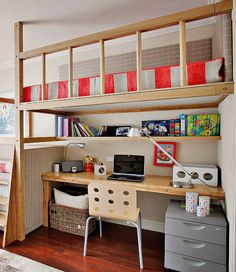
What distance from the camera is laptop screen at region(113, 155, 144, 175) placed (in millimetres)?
2340

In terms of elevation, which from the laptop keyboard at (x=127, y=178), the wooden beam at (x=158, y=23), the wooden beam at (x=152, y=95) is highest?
the wooden beam at (x=158, y=23)

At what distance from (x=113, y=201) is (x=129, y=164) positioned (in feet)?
2.40

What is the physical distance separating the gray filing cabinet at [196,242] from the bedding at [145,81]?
1107mm

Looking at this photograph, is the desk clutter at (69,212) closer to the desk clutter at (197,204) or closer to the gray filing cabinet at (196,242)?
the gray filing cabinet at (196,242)

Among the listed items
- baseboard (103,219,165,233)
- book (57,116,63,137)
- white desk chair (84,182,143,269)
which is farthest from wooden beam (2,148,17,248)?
baseboard (103,219,165,233)

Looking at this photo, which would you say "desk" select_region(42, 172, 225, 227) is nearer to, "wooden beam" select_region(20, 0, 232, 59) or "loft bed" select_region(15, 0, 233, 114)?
"loft bed" select_region(15, 0, 233, 114)

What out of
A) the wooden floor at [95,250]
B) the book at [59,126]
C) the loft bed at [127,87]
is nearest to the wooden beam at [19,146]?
the loft bed at [127,87]

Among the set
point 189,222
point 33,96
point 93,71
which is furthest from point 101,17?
point 189,222

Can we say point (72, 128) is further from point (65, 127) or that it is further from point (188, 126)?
point (188, 126)

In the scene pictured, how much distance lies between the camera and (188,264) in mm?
1599

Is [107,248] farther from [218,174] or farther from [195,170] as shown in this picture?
[218,174]

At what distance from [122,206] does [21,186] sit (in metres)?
1.22

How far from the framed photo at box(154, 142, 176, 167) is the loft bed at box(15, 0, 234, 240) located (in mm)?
454

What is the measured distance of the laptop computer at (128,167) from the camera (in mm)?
2315
